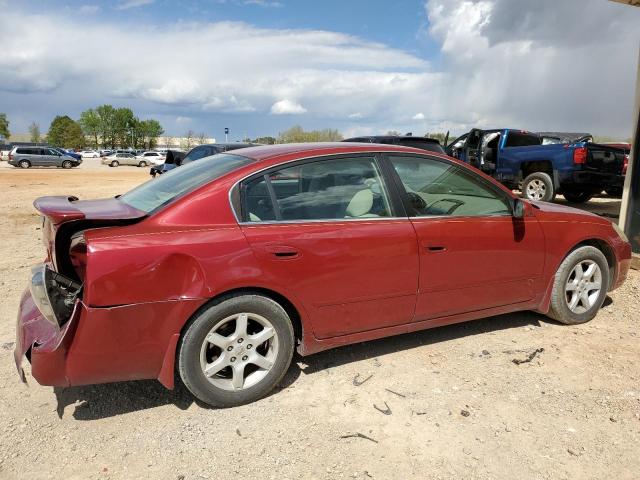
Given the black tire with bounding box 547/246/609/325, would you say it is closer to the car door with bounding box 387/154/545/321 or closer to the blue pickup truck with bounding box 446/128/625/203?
the car door with bounding box 387/154/545/321

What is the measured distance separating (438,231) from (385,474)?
1.70m

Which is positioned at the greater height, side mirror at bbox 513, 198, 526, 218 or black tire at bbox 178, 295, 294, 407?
side mirror at bbox 513, 198, 526, 218

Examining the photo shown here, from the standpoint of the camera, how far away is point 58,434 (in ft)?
9.37

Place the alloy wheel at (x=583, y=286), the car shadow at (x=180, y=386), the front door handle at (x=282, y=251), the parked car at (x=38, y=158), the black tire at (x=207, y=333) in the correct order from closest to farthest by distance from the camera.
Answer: the black tire at (x=207, y=333)
the front door handle at (x=282, y=251)
the car shadow at (x=180, y=386)
the alloy wheel at (x=583, y=286)
the parked car at (x=38, y=158)

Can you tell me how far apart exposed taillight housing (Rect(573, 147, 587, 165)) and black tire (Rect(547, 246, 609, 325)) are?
7028 millimetres

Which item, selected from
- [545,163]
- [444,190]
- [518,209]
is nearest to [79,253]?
[444,190]

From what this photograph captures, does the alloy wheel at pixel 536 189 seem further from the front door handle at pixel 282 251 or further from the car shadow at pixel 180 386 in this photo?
the front door handle at pixel 282 251

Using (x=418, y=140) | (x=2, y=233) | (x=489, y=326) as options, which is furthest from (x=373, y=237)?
(x=2, y=233)

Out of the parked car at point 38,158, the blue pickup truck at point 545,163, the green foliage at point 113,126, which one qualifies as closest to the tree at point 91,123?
the green foliage at point 113,126

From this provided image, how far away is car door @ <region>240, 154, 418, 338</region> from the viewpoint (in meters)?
3.08

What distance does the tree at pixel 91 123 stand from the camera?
111750mm

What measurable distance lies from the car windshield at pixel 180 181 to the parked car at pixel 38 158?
4026cm

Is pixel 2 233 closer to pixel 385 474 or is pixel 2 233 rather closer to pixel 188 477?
pixel 188 477

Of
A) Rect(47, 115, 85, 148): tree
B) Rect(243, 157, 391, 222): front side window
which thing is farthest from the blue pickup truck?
Rect(47, 115, 85, 148): tree
